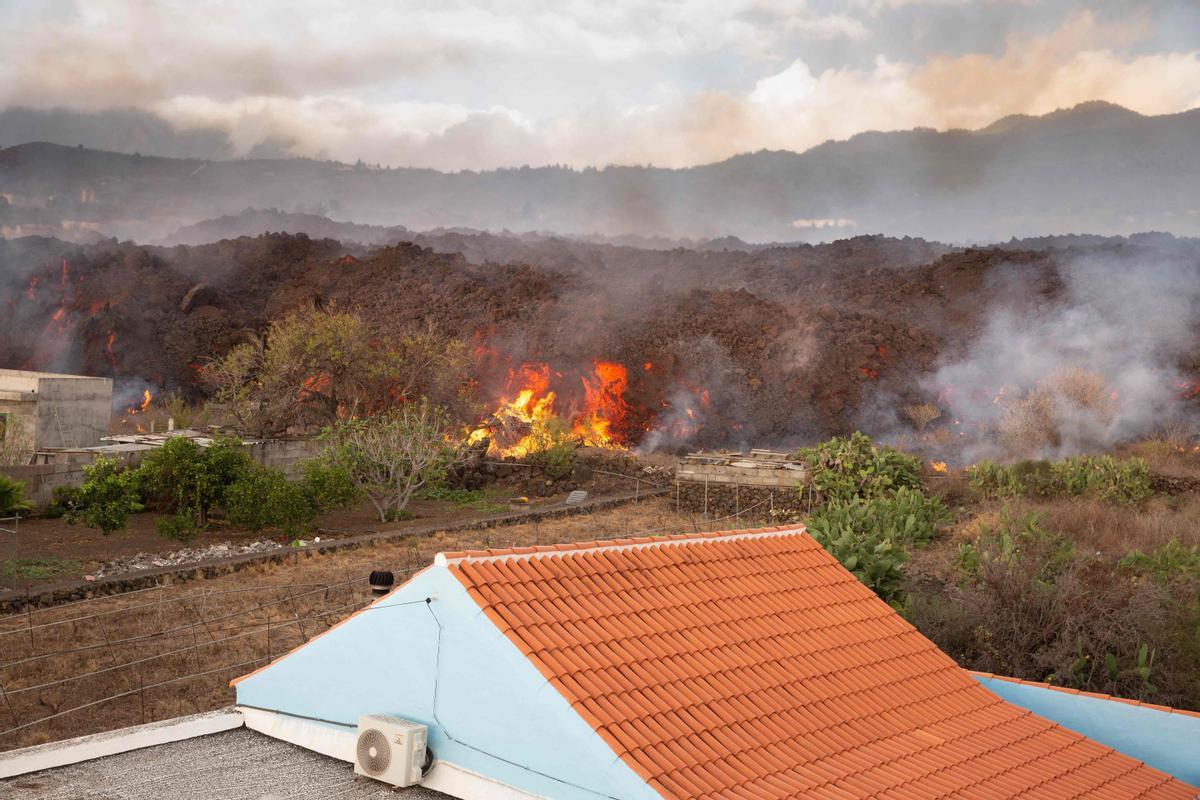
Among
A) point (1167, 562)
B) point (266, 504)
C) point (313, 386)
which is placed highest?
point (313, 386)

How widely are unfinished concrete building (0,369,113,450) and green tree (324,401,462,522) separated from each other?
512 cm

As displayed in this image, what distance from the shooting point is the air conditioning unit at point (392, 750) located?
598 centimetres

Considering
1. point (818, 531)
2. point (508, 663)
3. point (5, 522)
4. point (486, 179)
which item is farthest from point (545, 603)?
point (486, 179)

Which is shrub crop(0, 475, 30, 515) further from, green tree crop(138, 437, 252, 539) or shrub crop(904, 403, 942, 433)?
shrub crop(904, 403, 942, 433)

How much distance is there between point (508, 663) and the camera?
5.90 meters

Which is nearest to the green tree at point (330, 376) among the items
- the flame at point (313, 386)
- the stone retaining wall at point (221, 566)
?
the flame at point (313, 386)

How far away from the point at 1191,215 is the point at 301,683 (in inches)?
2372

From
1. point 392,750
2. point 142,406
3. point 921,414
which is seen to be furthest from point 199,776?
point 142,406

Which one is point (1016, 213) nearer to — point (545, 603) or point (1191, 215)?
point (1191, 215)

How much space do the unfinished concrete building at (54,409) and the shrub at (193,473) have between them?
13.8 feet

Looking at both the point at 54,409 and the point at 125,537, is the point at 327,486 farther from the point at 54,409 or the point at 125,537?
the point at 54,409

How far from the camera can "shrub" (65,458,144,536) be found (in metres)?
15.9

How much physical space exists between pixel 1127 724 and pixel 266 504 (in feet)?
43.0

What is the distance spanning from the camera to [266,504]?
17.2 meters
